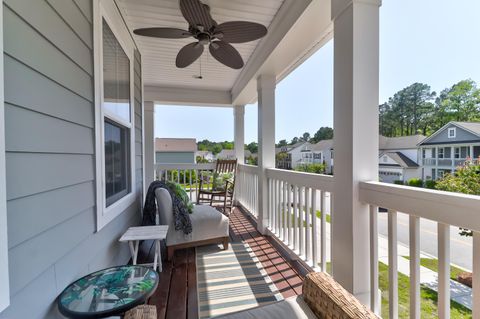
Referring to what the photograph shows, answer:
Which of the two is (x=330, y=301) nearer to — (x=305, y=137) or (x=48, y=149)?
(x=48, y=149)

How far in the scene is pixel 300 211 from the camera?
2574 mm

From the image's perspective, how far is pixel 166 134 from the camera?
591 centimetres

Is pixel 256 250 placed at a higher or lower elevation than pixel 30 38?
lower

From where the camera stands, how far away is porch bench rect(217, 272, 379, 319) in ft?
3.21

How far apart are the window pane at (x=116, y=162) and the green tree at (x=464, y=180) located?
84.5 inches

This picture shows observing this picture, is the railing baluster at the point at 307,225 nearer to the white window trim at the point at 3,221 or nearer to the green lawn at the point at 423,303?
the green lawn at the point at 423,303

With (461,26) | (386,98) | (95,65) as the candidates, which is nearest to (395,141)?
(386,98)

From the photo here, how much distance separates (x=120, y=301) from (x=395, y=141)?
163 centimetres

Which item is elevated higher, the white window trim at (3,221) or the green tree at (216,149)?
the green tree at (216,149)

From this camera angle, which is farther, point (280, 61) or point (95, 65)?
point (280, 61)

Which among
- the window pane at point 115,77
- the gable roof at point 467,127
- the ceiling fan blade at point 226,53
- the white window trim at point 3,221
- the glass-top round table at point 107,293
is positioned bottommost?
the glass-top round table at point 107,293

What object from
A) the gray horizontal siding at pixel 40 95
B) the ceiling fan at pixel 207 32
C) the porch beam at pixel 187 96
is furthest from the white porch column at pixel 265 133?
the gray horizontal siding at pixel 40 95

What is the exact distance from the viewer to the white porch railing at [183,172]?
17.7ft

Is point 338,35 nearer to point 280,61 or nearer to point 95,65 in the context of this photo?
point 280,61
